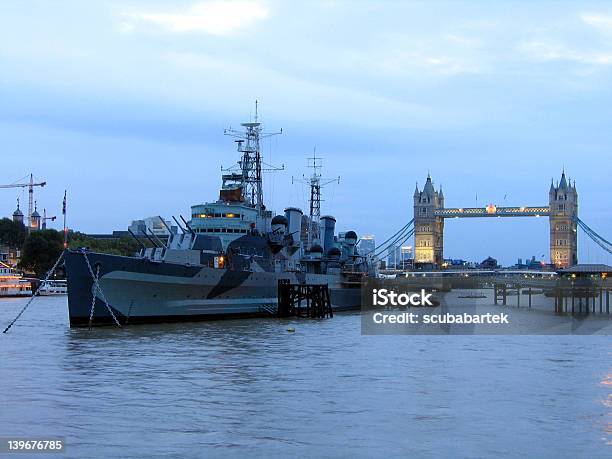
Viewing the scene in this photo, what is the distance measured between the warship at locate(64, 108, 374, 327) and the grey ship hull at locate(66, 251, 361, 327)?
4 centimetres

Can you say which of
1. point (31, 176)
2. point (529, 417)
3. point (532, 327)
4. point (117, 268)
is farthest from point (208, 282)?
point (31, 176)

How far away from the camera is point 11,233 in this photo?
12850 centimetres

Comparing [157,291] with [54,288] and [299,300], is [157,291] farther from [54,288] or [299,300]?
[54,288]

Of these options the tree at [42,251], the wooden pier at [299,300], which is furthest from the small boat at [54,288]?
the wooden pier at [299,300]

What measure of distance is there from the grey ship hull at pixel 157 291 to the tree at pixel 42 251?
6356 centimetres

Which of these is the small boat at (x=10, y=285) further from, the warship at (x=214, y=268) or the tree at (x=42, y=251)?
the warship at (x=214, y=268)

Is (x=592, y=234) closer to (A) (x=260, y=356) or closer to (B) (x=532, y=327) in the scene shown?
(B) (x=532, y=327)

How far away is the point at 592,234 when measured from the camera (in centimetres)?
19500

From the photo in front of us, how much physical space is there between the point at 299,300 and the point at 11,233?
9056 centimetres

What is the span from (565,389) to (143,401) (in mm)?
10700

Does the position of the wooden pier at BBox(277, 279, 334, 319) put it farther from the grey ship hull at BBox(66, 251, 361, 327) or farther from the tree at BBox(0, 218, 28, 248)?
the tree at BBox(0, 218, 28, 248)

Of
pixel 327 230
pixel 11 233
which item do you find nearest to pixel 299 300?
pixel 327 230

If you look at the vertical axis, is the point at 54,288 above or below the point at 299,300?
below

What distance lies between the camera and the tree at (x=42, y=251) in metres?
103
